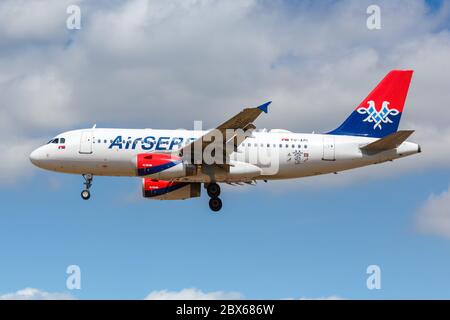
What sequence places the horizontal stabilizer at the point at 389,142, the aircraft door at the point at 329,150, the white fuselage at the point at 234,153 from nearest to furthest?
the horizontal stabilizer at the point at 389,142 < the white fuselage at the point at 234,153 < the aircraft door at the point at 329,150

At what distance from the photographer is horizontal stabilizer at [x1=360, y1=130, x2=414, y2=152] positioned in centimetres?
5903

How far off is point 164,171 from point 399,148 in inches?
632

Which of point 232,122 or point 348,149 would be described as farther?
point 348,149

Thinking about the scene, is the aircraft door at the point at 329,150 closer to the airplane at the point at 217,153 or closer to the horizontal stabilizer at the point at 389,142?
the airplane at the point at 217,153

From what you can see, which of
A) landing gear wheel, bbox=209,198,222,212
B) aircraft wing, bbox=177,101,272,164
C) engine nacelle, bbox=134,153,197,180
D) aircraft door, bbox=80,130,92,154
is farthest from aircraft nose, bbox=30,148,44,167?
landing gear wheel, bbox=209,198,222,212

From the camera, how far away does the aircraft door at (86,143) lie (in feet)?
200

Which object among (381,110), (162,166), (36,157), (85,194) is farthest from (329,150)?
(36,157)

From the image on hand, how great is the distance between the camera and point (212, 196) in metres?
61.8

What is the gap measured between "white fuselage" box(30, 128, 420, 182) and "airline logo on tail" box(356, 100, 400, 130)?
2332 mm

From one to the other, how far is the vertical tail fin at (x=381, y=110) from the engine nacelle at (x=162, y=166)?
37.6ft

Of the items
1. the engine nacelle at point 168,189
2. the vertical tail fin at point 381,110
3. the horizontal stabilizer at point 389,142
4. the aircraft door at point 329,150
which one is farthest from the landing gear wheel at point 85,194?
the horizontal stabilizer at point 389,142
